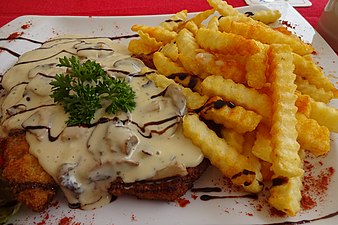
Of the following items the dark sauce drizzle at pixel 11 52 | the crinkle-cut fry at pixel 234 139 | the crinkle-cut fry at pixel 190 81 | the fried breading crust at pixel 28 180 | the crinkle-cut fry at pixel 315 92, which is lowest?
the fried breading crust at pixel 28 180

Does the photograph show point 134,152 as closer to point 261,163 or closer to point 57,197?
point 57,197

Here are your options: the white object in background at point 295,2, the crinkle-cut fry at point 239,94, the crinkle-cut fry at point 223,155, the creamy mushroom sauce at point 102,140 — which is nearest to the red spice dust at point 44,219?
the creamy mushroom sauce at point 102,140

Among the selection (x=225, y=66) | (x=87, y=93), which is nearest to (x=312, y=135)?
(x=225, y=66)

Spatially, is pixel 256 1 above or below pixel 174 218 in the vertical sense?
above

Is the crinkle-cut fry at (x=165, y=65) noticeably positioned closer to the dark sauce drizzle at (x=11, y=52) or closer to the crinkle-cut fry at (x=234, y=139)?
the crinkle-cut fry at (x=234, y=139)

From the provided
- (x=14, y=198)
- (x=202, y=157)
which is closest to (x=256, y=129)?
(x=202, y=157)
